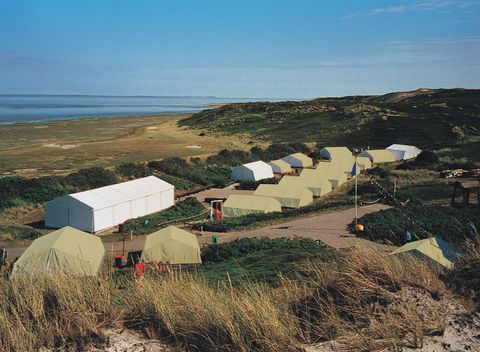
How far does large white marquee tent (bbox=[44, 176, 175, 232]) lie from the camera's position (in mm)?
30500

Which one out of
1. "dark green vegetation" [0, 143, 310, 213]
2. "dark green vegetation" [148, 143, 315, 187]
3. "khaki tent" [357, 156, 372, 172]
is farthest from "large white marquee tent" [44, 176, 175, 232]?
"khaki tent" [357, 156, 372, 172]

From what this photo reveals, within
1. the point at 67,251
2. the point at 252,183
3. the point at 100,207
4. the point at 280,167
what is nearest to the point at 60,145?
the point at 280,167

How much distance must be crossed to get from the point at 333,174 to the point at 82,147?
47.6 m

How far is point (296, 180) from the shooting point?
4144 cm

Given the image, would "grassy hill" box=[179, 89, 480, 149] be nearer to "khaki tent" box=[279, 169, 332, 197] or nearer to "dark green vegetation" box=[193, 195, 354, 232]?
"khaki tent" box=[279, 169, 332, 197]

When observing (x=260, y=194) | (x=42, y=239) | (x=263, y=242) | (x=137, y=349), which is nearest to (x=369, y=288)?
(x=137, y=349)

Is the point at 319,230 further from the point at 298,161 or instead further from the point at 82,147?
the point at 82,147

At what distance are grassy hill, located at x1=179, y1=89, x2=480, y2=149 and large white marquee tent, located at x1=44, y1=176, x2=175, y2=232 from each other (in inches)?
2060

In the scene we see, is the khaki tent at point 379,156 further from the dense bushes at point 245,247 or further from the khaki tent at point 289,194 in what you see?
the dense bushes at point 245,247

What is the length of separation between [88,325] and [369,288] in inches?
→ 130

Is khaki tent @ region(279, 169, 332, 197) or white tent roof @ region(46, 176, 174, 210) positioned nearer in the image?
white tent roof @ region(46, 176, 174, 210)

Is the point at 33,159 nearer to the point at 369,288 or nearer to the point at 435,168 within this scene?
the point at 435,168

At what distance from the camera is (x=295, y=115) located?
11219cm

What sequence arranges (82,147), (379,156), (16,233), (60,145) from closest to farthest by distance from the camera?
(16,233) → (379,156) → (82,147) → (60,145)
